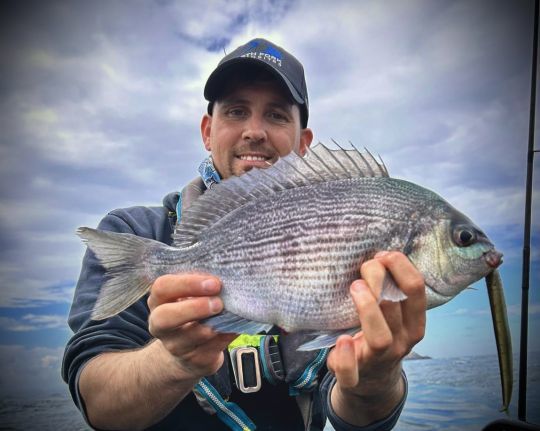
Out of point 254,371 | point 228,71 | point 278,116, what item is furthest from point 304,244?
point 228,71

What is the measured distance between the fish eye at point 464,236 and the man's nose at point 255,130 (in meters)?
1.84

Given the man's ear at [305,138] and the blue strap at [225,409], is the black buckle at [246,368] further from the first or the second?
the man's ear at [305,138]

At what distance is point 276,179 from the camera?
2.02 meters

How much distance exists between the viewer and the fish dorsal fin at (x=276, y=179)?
1.98 meters

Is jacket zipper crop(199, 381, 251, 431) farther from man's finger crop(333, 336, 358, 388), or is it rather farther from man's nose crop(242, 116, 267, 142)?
man's nose crop(242, 116, 267, 142)

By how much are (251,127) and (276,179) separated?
1.32 metres

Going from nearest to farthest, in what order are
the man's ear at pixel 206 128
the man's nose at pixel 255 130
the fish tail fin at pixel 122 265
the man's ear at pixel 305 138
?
the fish tail fin at pixel 122 265
the man's nose at pixel 255 130
the man's ear at pixel 206 128
the man's ear at pixel 305 138

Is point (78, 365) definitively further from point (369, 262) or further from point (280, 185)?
point (369, 262)

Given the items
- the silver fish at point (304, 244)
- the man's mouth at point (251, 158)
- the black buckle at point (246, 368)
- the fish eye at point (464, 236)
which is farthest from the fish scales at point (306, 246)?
the man's mouth at point (251, 158)

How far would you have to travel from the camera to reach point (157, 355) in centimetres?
203

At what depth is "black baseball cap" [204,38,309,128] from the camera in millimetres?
3195

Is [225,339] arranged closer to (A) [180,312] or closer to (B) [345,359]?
(A) [180,312]

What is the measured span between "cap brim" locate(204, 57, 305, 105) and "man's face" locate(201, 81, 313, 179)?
101 mm

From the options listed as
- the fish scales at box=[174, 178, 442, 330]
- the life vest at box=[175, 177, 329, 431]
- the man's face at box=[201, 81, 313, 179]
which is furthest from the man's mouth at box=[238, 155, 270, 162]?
the life vest at box=[175, 177, 329, 431]
